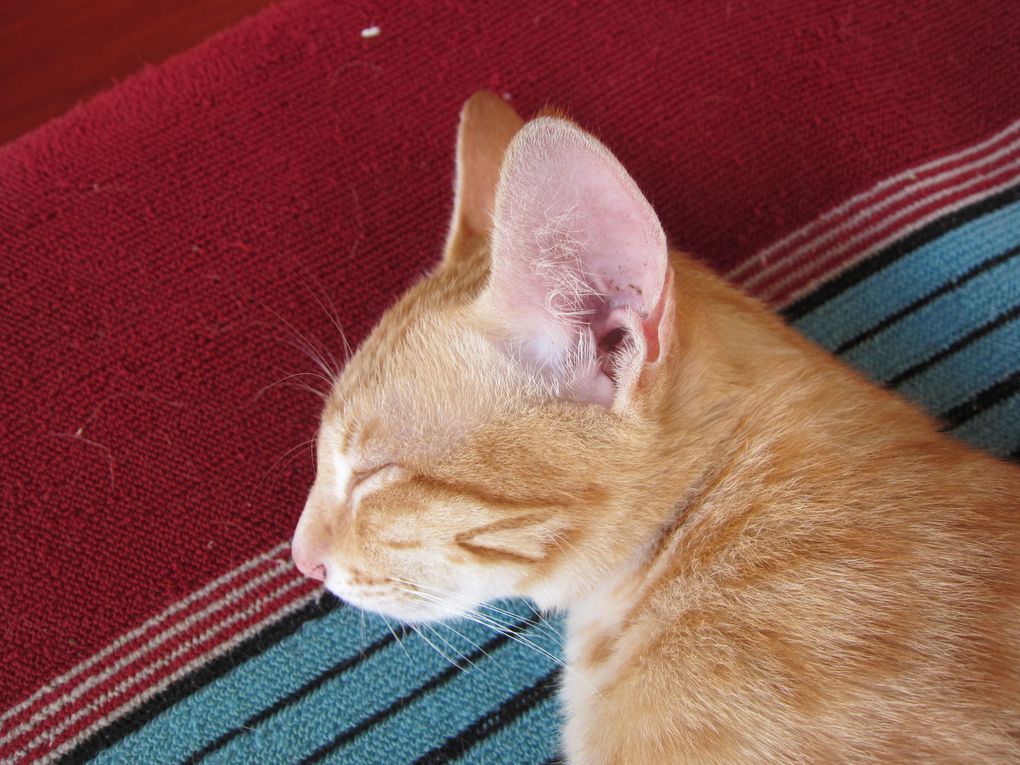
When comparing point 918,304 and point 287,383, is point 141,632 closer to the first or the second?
point 287,383

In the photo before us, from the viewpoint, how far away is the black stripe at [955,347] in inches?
50.1

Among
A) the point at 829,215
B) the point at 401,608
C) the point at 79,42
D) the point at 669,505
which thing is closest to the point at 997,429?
the point at 829,215

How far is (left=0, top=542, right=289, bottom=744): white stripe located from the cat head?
0.25 metres

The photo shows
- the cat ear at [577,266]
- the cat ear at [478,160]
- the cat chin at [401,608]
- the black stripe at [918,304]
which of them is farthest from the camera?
the black stripe at [918,304]

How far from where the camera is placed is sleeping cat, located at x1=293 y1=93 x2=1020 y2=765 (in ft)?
2.40

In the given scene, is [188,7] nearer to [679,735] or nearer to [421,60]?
[421,60]

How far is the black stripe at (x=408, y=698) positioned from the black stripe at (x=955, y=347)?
728 millimetres

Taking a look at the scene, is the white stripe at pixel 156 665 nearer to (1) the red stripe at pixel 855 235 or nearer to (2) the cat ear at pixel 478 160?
(2) the cat ear at pixel 478 160

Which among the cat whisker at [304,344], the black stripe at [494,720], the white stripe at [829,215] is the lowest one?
the black stripe at [494,720]

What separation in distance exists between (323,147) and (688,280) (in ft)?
2.37

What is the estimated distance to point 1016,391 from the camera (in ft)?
4.15

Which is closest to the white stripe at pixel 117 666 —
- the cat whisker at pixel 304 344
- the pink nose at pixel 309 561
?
the pink nose at pixel 309 561

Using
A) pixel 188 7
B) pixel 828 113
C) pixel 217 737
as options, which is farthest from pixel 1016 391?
pixel 188 7

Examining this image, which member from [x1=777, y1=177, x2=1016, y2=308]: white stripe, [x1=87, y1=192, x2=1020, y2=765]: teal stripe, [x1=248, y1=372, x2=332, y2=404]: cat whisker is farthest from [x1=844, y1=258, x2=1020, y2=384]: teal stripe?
[x1=248, y1=372, x2=332, y2=404]: cat whisker
